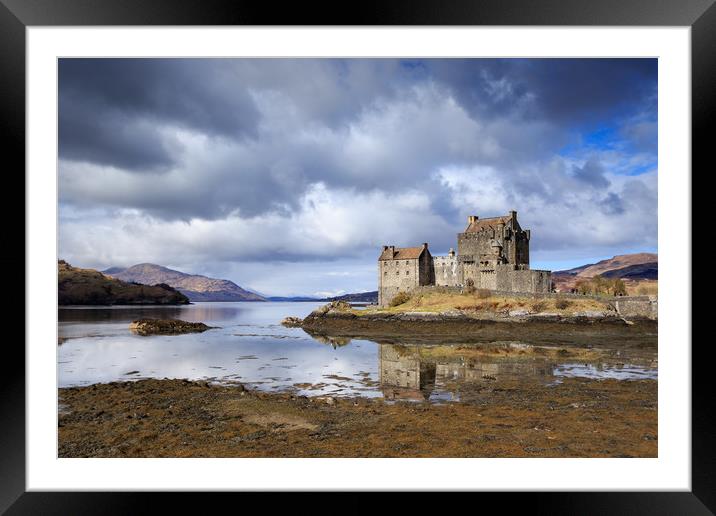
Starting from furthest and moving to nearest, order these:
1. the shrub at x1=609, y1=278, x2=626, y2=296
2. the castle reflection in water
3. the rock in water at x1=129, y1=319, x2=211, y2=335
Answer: the shrub at x1=609, y1=278, x2=626, y2=296, the rock in water at x1=129, y1=319, x2=211, y2=335, the castle reflection in water

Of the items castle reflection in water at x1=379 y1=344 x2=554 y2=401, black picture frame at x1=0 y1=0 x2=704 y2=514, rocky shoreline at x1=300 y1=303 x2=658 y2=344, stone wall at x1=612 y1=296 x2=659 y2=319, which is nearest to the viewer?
black picture frame at x1=0 y1=0 x2=704 y2=514

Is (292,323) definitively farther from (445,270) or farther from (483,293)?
(483,293)

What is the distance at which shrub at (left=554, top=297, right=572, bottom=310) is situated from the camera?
22625mm

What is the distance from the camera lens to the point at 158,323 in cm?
2370

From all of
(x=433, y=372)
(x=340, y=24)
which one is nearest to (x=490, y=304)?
(x=433, y=372)

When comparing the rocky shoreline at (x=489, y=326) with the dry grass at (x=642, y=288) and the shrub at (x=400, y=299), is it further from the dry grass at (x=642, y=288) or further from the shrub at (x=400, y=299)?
the shrub at (x=400, y=299)

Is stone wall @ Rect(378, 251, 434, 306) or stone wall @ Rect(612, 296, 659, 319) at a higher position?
stone wall @ Rect(378, 251, 434, 306)

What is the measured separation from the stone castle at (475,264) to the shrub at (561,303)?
301cm

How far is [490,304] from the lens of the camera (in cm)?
2494

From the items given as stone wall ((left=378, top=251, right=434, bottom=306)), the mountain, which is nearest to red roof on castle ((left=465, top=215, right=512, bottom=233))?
stone wall ((left=378, top=251, right=434, bottom=306))

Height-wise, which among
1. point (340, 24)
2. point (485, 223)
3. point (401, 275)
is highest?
point (485, 223)

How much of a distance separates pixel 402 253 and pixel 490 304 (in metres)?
11.2

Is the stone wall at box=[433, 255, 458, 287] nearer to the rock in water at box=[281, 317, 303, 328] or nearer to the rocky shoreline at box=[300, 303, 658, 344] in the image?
the rocky shoreline at box=[300, 303, 658, 344]

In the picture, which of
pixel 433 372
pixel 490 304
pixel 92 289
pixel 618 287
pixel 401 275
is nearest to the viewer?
pixel 433 372
